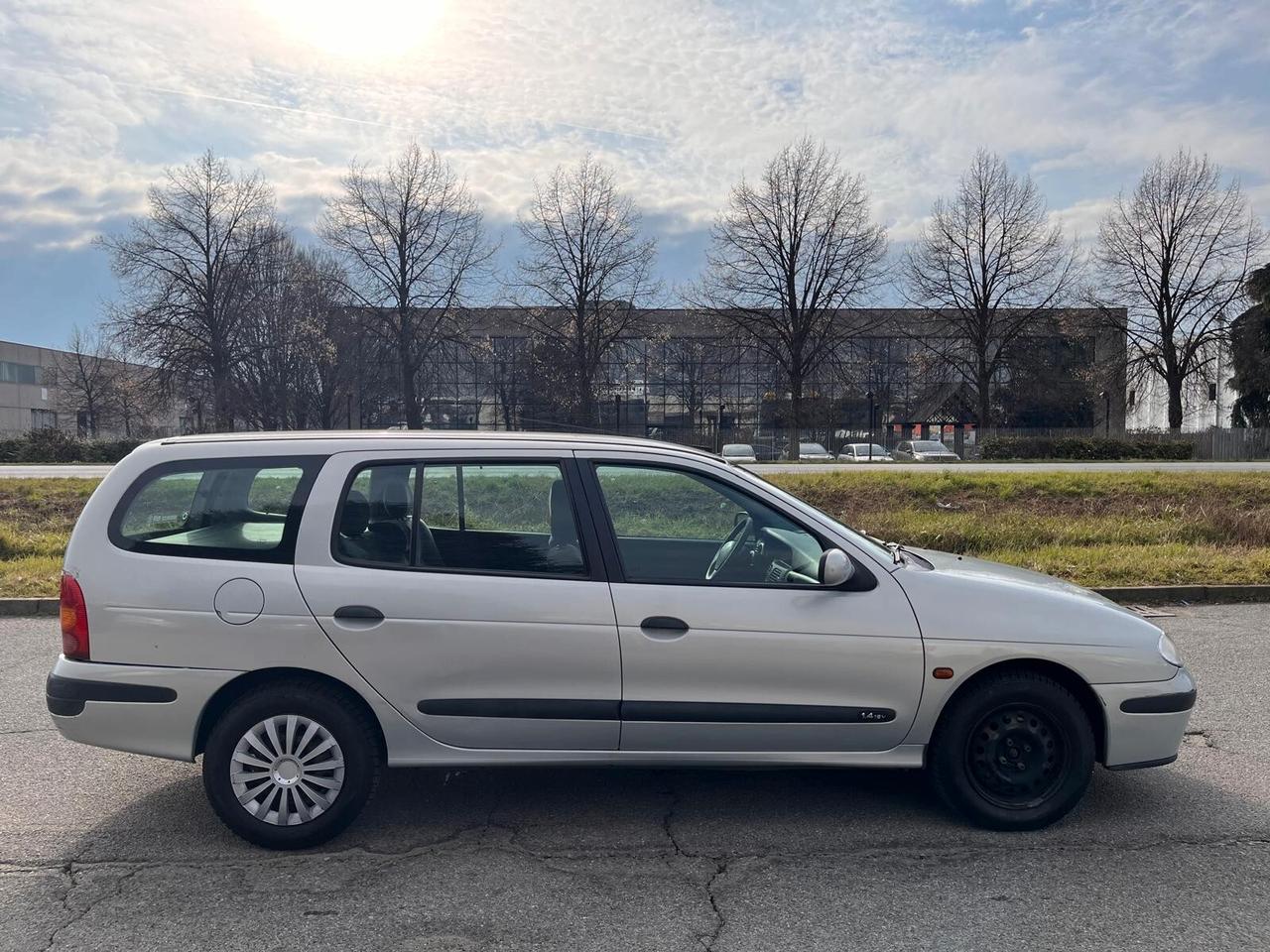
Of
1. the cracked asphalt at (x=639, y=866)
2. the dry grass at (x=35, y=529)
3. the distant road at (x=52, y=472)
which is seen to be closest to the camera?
the cracked asphalt at (x=639, y=866)

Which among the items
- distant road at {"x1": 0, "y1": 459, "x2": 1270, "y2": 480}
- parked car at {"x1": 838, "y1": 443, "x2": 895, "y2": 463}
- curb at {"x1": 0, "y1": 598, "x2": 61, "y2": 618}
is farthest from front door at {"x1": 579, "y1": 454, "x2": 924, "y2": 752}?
parked car at {"x1": 838, "y1": 443, "x2": 895, "y2": 463}

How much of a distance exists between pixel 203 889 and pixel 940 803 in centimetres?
309

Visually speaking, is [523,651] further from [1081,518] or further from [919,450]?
[919,450]

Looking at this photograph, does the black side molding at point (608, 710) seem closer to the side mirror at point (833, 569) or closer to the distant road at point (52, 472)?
the side mirror at point (833, 569)

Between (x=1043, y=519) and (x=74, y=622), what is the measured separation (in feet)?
41.1

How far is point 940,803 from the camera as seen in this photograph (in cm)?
402

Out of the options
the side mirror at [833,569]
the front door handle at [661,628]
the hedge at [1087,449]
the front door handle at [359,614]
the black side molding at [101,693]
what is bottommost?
the black side molding at [101,693]

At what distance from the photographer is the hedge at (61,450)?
36.4 meters

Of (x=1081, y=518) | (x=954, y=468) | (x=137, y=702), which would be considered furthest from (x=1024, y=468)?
(x=137, y=702)

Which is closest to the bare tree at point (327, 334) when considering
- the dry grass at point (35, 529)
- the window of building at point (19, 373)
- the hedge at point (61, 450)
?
the hedge at point (61, 450)

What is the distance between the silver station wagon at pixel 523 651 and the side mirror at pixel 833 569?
0.01 metres

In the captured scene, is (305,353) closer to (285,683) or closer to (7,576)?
(7,576)

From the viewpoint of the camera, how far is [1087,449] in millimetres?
36656

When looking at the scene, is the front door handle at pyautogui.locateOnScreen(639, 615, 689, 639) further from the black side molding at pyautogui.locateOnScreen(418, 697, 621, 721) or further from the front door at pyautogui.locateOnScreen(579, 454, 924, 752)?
the black side molding at pyautogui.locateOnScreen(418, 697, 621, 721)
